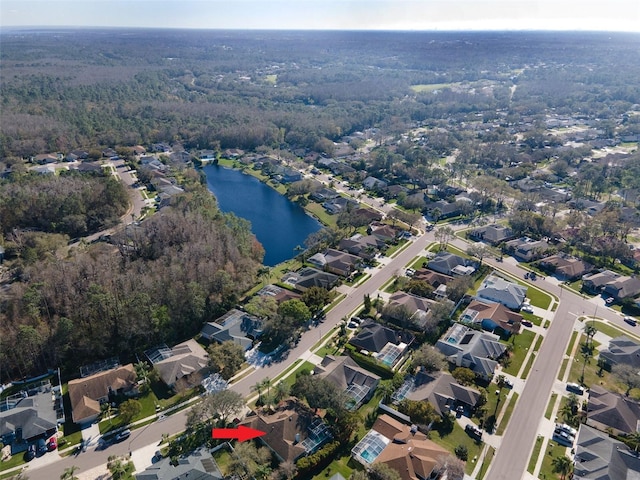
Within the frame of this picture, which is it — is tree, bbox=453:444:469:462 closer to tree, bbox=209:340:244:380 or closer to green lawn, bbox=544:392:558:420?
green lawn, bbox=544:392:558:420

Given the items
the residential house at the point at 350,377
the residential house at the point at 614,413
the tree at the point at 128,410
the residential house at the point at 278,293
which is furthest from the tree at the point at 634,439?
the tree at the point at 128,410

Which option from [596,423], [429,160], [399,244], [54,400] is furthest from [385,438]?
[429,160]

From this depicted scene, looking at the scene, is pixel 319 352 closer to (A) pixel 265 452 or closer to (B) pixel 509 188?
(A) pixel 265 452

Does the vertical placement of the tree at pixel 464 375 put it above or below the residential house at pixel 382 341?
above

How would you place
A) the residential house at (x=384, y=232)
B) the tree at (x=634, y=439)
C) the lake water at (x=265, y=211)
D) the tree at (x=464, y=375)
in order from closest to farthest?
the tree at (x=634, y=439) → the tree at (x=464, y=375) → the residential house at (x=384, y=232) → the lake water at (x=265, y=211)

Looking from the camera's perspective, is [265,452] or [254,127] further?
[254,127]

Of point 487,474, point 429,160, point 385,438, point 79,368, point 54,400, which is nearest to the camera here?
point 487,474

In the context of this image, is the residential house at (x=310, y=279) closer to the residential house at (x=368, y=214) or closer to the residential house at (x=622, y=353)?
the residential house at (x=368, y=214)
